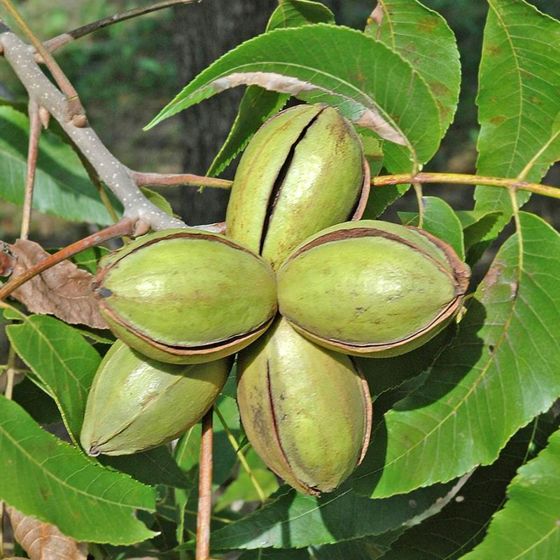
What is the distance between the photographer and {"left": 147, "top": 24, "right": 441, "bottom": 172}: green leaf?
140cm

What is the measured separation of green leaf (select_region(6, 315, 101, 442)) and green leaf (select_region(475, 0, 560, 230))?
702 mm

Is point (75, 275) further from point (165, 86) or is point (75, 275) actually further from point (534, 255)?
point (165, 86)

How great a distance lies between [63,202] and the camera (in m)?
2.23

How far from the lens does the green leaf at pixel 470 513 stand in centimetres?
147

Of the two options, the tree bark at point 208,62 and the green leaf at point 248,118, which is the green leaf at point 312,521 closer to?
the green leaf at point 248,118

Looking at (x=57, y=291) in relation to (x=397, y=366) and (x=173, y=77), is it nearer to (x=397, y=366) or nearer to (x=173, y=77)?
(x=397, y=366)

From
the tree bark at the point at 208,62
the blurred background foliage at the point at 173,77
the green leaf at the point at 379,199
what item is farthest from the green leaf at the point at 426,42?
the tree bark at the point at 208,62

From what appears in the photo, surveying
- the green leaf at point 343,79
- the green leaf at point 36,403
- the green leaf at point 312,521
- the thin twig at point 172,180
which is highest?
the green leaf at point 343,79

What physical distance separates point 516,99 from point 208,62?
9.55 ft

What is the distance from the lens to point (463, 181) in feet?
4.42

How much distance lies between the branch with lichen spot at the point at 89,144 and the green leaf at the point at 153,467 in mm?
351

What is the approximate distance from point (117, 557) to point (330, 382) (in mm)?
847

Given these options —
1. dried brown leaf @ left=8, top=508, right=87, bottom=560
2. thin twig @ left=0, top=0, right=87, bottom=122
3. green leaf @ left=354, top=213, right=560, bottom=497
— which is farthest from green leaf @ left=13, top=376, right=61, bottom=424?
green leaf @ left=354, top=213, right=560, bottom=497

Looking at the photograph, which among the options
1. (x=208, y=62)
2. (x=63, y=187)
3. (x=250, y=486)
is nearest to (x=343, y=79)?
(x=63, y=187)
